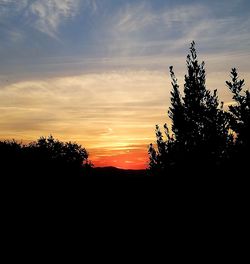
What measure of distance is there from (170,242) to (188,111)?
7.30 meters

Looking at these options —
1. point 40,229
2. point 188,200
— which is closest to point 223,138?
point 188,200

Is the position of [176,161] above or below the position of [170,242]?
above

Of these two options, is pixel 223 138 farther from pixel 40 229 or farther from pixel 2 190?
pixel 2 190

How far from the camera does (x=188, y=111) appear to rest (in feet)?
58.4

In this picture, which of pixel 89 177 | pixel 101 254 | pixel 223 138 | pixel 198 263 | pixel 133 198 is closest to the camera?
pixel 198 263

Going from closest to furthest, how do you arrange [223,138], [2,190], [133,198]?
1. [223,138]
2. [2,190]
3. [133,198]

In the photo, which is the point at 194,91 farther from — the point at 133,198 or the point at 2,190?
the point at 2,190

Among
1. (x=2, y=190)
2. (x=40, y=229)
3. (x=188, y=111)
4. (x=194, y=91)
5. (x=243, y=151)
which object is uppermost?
(x=194, y=91)

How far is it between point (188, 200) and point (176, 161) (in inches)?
89.2

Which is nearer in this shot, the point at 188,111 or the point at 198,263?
the point at 198,263

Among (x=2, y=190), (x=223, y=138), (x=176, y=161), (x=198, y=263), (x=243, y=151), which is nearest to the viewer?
(x=198, y=263)

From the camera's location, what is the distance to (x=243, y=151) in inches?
607

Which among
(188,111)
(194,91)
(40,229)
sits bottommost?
(40,229)

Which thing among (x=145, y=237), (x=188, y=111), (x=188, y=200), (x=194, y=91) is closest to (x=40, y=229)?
(x=145, y=237)
